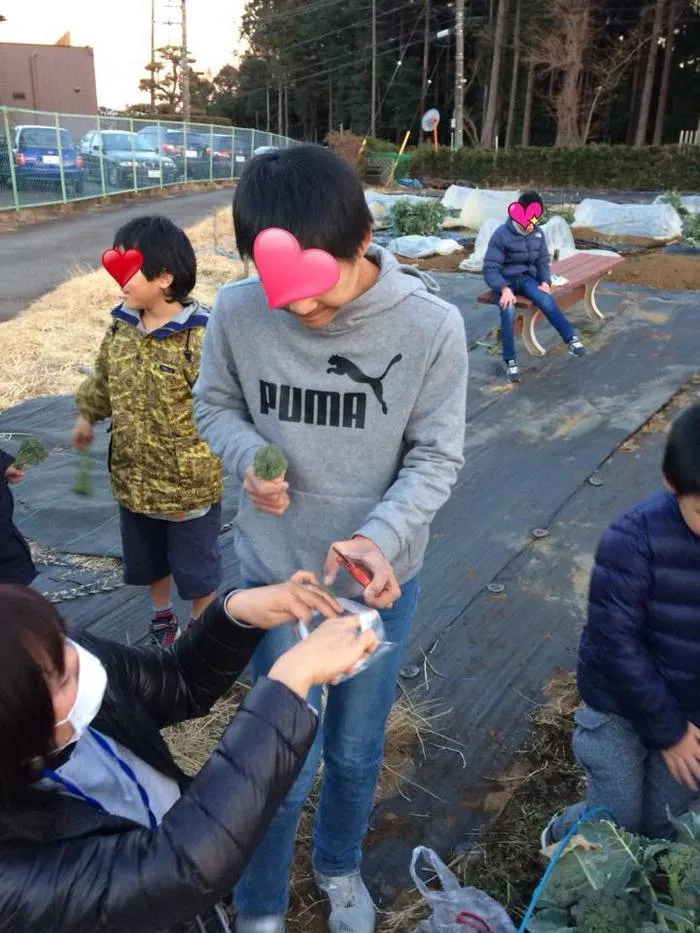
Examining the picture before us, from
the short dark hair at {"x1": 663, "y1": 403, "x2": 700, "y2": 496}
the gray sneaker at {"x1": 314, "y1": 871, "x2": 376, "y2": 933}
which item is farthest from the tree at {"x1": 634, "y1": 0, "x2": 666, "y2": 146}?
the gray sneaker at {"x1": 314, "y1": 871, "x2": 376, "y2": 933}

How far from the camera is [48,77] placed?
90.1ft

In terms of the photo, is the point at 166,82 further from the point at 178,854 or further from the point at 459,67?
the point at 178,854

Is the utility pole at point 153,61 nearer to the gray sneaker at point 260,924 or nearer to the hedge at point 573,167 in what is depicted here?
the hedge at point 573,167

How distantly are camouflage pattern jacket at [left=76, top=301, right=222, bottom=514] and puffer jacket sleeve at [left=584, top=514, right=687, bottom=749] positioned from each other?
1329mm

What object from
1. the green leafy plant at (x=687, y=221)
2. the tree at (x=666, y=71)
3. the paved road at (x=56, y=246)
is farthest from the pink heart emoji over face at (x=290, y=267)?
the tree at (x=666, y=71)

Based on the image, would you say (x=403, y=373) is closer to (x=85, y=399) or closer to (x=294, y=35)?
(x=85, y=399)

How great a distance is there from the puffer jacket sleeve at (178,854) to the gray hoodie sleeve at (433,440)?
1.52ft

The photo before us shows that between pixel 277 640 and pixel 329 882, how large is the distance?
0.68 m

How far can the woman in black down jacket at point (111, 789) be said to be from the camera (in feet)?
3.03

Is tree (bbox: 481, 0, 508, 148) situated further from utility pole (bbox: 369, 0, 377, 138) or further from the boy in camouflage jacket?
the boy in camouflage jacket

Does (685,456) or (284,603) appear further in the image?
(685,456)

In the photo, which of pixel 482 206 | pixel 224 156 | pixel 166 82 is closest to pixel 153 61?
pixel 166 82

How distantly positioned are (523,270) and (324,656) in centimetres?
554

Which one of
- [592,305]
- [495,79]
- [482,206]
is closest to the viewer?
[592,305]
